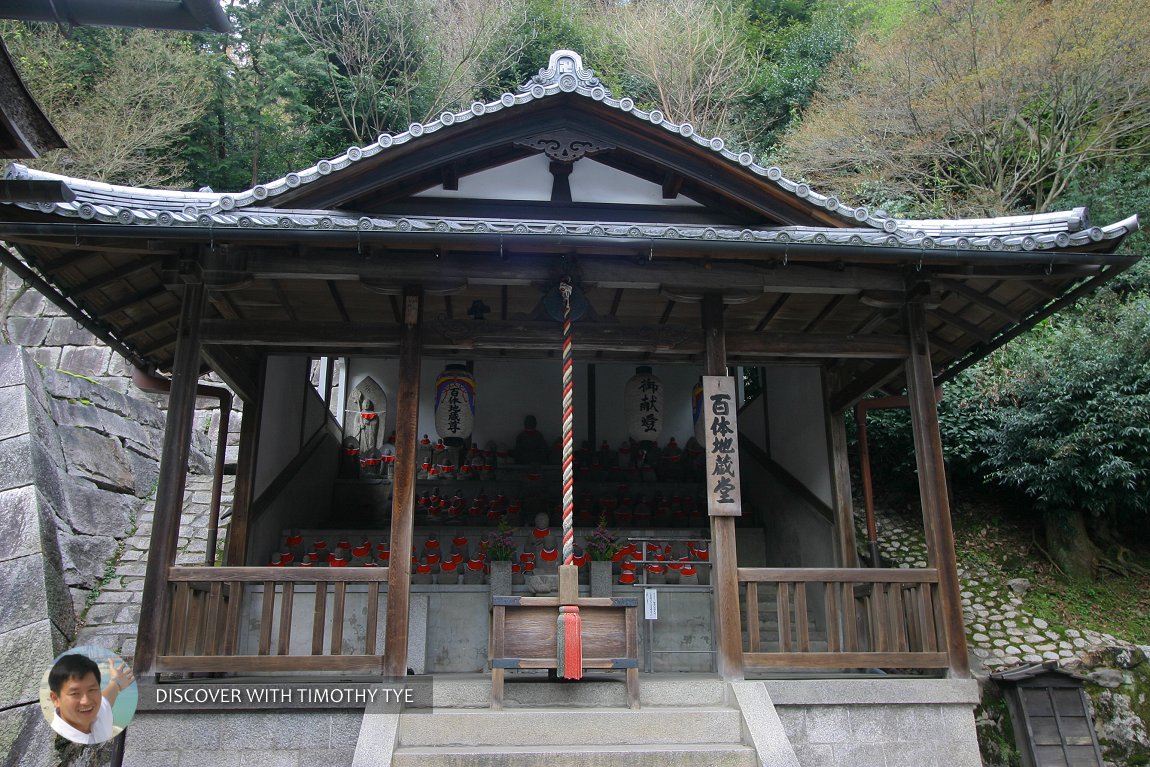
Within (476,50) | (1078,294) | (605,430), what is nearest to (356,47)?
(476,50)

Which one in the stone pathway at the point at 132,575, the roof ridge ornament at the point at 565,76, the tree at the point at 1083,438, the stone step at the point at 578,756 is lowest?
the stone step at the point at 578,756

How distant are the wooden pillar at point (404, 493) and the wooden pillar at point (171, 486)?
6.15 ft

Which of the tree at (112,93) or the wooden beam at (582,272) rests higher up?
the tree at (112,93)

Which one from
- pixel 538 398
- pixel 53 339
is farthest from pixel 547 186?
pixel 53 339

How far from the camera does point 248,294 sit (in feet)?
29.6

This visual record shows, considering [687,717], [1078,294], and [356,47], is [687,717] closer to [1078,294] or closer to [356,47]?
[1078,294]

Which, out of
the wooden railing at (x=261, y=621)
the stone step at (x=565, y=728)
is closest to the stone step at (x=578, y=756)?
the stone step at (x=565, y=728)

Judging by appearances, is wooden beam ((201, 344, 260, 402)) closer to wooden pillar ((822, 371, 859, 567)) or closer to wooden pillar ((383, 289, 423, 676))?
wooden pillar ((383, 289, 423, 676))

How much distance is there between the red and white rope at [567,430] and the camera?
23.3 feet

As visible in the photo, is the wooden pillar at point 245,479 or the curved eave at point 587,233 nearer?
the curved eave at point 587,233

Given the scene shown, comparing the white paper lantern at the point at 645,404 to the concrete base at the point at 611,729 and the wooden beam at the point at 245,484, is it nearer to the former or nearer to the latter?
the concrete base at the point at 611,729

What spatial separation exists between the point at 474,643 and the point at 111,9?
7.29m

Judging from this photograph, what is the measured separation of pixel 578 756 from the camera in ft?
20.8

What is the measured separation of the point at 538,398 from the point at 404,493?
9032mm
